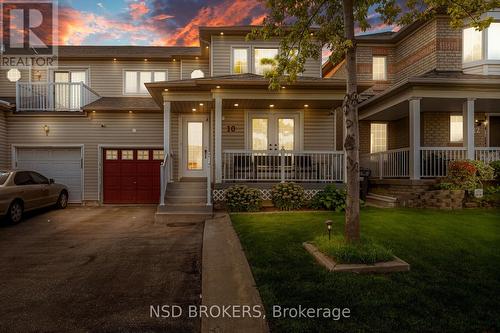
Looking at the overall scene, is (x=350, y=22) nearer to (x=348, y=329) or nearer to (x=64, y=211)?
(x=348, y=329)

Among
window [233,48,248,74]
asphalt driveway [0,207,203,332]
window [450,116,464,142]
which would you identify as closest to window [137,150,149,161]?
window [233,48,248,74]

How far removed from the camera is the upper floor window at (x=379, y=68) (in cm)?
1453

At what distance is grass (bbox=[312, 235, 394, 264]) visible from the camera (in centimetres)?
397

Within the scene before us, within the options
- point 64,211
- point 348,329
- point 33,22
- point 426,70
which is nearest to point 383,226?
point 348,329

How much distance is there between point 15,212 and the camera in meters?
8.29

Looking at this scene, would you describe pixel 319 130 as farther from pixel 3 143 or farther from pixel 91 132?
pixel 3 143

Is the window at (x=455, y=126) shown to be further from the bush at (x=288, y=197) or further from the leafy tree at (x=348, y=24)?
the bush at (x=288, y=197)

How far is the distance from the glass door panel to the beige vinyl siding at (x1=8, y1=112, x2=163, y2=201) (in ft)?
4.65

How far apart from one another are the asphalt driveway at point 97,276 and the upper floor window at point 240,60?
7442mm

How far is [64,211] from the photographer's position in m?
10.8

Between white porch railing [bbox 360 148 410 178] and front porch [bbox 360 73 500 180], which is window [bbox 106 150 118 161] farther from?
white porch railing [bbox 360 148 410 178]

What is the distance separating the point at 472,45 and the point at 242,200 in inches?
458

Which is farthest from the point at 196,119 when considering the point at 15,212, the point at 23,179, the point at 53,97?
the point at 15,212

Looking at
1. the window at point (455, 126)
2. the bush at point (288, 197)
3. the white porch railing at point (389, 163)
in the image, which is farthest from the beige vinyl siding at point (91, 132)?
the window at point (455, 126)
